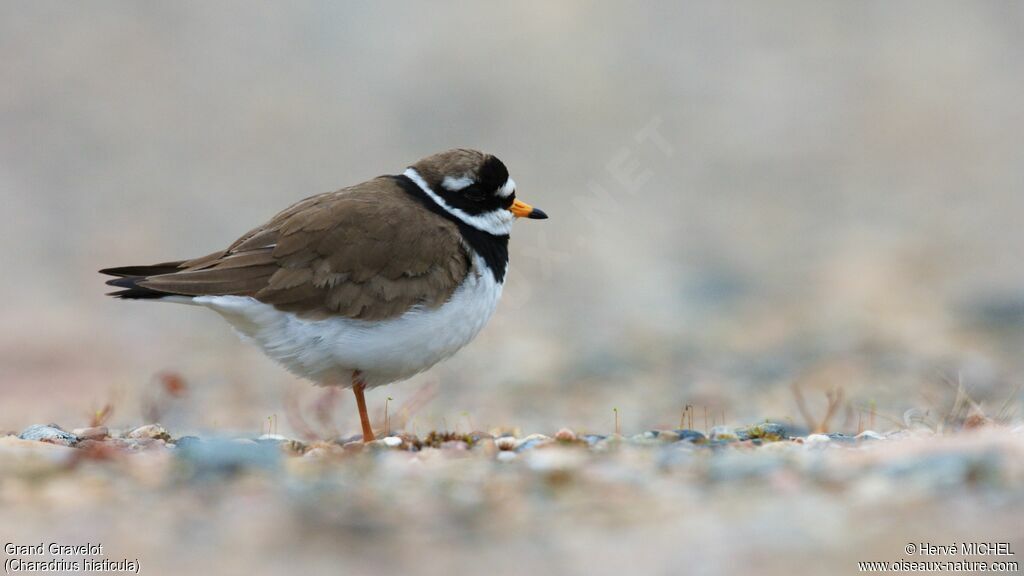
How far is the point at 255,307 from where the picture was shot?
6.68 metres

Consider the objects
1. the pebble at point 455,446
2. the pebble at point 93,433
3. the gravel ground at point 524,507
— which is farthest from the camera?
the pebble at point 93,433

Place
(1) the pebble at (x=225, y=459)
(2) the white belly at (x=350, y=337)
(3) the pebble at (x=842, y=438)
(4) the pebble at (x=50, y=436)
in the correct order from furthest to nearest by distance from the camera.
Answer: (2) the white belly at (x=350, y=337)
(3) the pebble at (x=842, y=438)
(4) the pebble at (x=50, y=436)
(1) the pebble at (x=225, y=459)

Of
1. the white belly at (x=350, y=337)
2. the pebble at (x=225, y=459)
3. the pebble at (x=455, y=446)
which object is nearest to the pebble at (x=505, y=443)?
the pebble at (x=455, y=446)

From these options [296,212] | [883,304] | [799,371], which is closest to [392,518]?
[296,212]

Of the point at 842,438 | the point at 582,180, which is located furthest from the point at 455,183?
the point at 582,180

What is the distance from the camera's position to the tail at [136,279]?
6730mm

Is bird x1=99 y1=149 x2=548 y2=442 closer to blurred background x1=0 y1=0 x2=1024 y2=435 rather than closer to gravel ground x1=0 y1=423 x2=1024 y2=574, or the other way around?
gravel ground x1=0 y1=423 x2=1024 y2=574

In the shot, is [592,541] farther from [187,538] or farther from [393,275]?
[393,275]

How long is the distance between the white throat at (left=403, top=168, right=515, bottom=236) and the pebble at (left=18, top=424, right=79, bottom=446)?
100 inches

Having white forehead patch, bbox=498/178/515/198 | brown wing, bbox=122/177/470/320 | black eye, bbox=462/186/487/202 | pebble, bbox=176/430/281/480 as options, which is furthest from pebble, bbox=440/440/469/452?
white forehead patch, bbox=498/178/515/198

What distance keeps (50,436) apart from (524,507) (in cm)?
310

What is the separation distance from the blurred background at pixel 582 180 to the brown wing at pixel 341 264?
2641mm

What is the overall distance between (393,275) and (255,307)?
0.78m

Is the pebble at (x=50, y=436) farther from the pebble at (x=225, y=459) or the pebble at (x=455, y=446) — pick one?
the pebble at (x=455, y=446)
